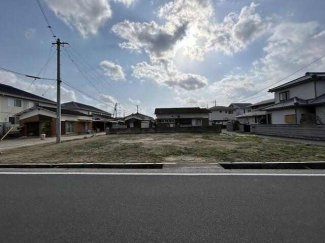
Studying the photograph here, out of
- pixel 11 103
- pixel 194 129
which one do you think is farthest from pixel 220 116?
pixel 11 103

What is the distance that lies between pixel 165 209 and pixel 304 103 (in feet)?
67.7

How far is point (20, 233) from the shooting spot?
2617 millimetres

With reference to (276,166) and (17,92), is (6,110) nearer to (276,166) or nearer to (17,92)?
(17,92)

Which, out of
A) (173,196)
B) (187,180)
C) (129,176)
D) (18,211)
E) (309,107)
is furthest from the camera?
(309,107)

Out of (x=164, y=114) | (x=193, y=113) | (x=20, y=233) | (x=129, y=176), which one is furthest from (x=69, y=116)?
(x=20, y=233)

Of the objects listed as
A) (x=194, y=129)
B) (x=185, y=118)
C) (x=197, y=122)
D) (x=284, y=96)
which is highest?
(x=284, y=96)

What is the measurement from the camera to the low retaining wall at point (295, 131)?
14.1 meters

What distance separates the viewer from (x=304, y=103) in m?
18.4

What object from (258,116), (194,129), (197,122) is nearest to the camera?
(194,129)

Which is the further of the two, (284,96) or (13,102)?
(13,102)

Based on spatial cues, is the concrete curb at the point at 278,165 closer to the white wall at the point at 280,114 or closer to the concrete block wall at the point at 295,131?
the concrete block wall at the point at 295,131

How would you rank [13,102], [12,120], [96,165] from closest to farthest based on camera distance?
[96,165] < [12,120] < [13,102]

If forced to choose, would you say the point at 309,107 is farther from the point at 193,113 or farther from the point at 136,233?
the point at 193,113

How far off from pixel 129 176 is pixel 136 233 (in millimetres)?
2815
